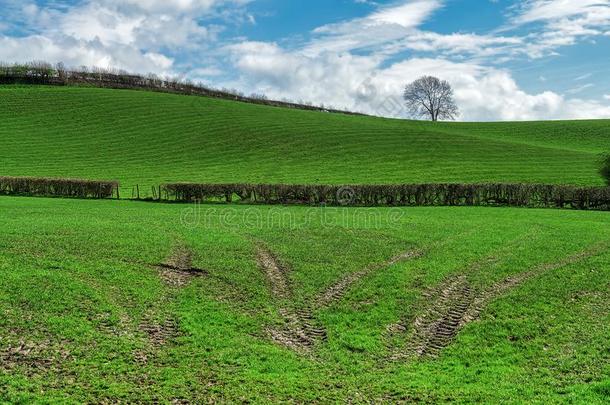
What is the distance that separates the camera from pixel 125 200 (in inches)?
1448

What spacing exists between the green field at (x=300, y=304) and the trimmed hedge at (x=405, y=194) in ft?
8.03

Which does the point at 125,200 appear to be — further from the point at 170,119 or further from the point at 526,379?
the point at 170,119

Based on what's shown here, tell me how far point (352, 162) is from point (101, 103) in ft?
142

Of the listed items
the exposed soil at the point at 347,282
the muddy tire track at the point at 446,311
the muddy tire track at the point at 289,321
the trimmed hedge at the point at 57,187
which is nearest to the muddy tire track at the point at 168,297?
the muddy tire track at the point at 289,321

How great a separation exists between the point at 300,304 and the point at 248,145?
4905 cm

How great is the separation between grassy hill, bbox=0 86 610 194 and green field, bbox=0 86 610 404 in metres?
16.7

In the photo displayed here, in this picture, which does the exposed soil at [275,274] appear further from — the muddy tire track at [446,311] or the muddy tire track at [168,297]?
the muddy tire track at [446,311]

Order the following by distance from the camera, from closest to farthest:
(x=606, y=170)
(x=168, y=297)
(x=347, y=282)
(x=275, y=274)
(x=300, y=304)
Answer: (x=168, y=297), (x=300, y=304), (x=347, y=282), (x=275, y=274), (x=606, y=170)

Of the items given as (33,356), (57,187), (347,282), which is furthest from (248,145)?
(33,356)

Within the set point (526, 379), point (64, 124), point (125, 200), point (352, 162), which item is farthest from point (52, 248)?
point (64, 124)

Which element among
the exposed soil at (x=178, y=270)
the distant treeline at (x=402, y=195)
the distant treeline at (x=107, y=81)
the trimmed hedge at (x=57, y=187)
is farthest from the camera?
the distant treeline at (x=107, y=81)

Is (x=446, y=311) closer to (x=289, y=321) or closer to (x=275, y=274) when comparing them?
(x=289, y=321)

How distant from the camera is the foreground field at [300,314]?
9.95m

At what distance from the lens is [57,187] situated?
37781 millimetres
